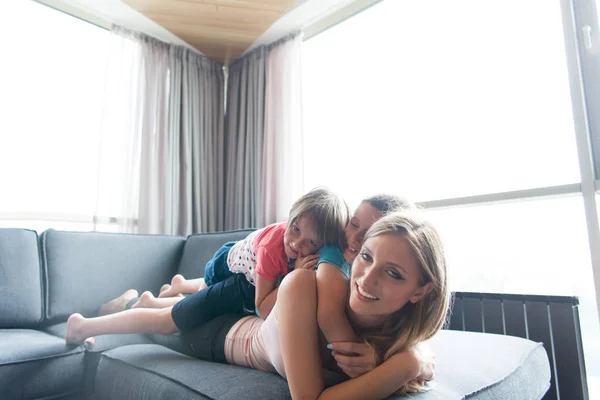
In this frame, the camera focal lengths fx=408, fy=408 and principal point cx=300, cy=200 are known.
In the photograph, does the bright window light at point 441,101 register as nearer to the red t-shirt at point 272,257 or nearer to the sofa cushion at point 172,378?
the red t-shirt at point 272,257

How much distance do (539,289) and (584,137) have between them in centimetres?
69

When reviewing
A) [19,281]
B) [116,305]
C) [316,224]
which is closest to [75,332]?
[116,305]

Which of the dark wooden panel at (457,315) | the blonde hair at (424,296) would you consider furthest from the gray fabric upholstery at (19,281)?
the dark wooden panel at (457,315)

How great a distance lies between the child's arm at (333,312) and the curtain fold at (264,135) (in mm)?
1878

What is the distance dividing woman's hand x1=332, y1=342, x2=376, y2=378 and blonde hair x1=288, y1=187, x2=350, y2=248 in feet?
1.19

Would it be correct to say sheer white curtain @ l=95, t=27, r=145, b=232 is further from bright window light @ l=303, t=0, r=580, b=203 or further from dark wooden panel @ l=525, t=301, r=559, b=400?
dark wooden panel @ l=525, t=301, r=559, b=400

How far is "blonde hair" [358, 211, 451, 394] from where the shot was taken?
89cm

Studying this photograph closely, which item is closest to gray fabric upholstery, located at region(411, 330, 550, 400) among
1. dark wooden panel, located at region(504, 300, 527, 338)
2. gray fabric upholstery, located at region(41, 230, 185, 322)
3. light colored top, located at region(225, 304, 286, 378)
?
dark wooden panel, located at region(504, 300, 527, 338)

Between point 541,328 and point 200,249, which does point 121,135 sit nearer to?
point 200,249

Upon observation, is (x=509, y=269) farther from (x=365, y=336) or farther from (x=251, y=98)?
(x=251, y=98)

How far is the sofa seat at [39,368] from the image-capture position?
4.43 ft

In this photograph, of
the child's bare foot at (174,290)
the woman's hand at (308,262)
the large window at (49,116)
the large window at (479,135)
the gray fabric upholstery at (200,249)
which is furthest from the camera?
the large window at (49,116)

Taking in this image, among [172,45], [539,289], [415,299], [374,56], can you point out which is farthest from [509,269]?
[172,45]

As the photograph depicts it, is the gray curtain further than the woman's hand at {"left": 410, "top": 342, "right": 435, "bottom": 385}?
Yes
